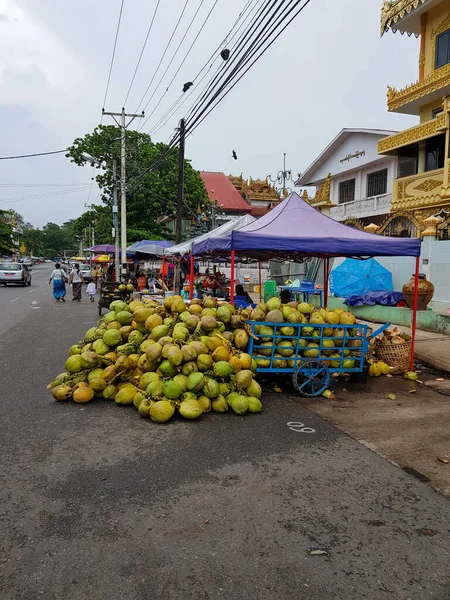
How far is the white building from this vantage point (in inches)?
867

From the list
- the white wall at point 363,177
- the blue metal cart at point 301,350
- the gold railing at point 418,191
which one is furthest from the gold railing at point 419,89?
the blue metal cart at point 301,350

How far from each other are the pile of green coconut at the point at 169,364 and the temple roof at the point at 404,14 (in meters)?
18.1

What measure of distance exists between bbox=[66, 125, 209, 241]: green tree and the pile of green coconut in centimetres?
2531

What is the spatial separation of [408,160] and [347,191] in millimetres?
4695

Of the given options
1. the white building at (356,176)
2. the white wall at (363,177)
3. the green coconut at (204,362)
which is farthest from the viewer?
the white building at (356,176)

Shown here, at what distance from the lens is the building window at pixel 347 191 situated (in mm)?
25125

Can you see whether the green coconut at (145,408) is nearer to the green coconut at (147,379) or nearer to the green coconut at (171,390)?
the green coconut at (171,390)

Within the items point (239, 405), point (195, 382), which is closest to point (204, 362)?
point (195, 382)

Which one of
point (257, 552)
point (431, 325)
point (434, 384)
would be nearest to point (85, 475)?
point (257, 552)

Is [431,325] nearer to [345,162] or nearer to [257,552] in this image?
[257,552]

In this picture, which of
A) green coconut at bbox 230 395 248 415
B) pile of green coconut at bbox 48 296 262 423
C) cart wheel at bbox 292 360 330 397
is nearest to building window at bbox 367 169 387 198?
cart wheel at bbox 292 360 330 397

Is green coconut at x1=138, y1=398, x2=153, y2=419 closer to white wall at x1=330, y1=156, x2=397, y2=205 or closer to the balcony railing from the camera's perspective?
the balcony railing

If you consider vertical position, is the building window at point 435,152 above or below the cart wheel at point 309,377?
above

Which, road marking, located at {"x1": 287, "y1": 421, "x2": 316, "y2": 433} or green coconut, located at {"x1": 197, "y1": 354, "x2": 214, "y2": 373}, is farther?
green coconut, located at {"x1": 197, "y1": 354, "x2": 214, "y2": 373}
